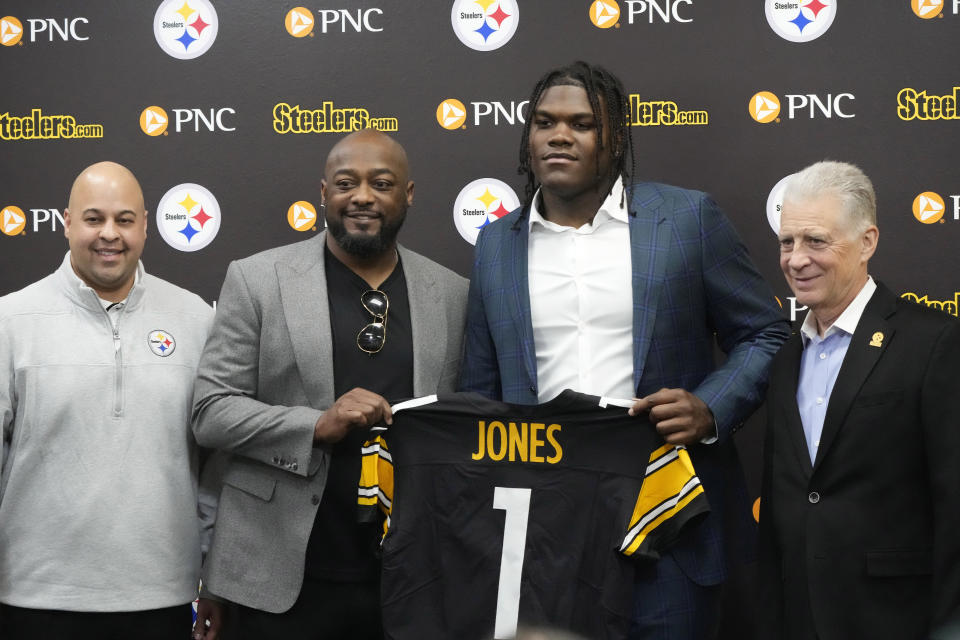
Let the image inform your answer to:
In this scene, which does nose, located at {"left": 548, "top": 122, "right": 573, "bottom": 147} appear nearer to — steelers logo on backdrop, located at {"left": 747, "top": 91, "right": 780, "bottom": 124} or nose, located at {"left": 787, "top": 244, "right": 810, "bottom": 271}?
nose, located at {"left": 787, "top": 244, "right": 810, "bottom": 271}

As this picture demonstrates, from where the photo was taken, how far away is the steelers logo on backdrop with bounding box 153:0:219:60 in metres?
3.21

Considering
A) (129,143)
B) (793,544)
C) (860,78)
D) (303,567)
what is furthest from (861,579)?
(129,143)

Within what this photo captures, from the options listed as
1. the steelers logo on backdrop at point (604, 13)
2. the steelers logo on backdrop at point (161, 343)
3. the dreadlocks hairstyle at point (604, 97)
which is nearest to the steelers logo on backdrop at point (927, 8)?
the steelers logo on backdrop at point (604, 13)

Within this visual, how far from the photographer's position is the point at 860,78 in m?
2.94

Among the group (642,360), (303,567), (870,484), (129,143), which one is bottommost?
(303,567)

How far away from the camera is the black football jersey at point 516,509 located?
215cm

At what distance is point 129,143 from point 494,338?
1597mm

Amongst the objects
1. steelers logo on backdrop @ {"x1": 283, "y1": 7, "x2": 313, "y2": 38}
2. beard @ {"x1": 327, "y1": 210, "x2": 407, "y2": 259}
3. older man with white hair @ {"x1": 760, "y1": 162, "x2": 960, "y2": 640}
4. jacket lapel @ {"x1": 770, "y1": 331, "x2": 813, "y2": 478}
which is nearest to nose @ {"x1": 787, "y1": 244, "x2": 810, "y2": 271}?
older man with white hair @ {"x1": 760, "y1": 162, "x2": 960, "y2": 640}

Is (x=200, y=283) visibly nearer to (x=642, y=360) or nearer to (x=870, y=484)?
(x=642, y=360)

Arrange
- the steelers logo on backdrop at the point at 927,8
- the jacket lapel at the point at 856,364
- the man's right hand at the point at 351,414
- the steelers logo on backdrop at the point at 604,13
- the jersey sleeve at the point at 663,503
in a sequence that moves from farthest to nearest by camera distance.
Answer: the steelers logo on backdrop at the point at 604,13 < the steelers logo on backdrop at the point at 927,8 < the man's right hand at the point at 351,414 < the jersey sleeve at the point at 663,503 < the jacket lapel at the point at 856,364

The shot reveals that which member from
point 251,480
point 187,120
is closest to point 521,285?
point 251,480

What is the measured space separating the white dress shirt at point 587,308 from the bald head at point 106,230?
109 centimetres

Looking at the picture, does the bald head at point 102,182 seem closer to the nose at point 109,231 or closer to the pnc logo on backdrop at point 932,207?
the nose at point 109,231

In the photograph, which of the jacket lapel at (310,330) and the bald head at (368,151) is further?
the bald head at (368,151)
